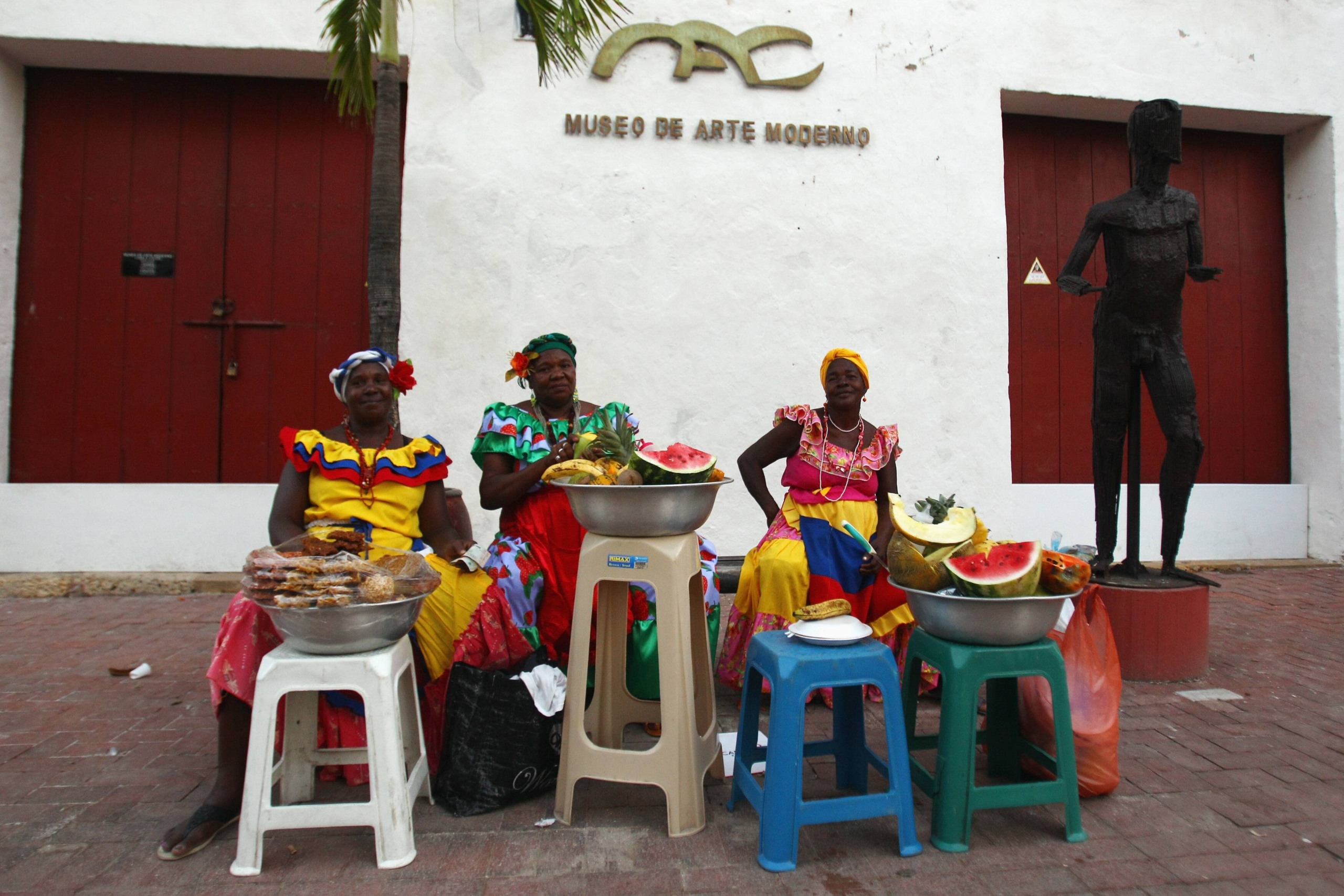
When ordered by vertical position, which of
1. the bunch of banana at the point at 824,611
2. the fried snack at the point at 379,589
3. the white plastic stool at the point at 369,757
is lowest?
the white plastic stool at the point at 369,757

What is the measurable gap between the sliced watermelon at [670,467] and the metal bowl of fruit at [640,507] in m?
0.06

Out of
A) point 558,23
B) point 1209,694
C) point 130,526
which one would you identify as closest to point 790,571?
point 1209,694

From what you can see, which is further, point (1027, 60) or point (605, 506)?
point (1027, 60)

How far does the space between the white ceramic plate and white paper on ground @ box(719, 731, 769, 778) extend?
457 millimetres

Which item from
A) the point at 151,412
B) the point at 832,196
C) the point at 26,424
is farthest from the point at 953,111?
the point at 26,424

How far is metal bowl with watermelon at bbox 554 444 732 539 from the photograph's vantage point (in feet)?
8.16

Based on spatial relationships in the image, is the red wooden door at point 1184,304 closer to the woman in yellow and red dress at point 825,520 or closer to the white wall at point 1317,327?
the white wall at point 1317,327

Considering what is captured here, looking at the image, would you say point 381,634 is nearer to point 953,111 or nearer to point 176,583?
point 176,583

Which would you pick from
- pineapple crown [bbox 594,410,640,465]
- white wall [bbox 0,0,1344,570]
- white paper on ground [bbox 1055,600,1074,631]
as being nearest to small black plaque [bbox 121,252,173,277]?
white wall [bbox 0,0,1344,570]

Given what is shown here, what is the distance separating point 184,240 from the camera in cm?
614

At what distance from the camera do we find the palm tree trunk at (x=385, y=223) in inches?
161

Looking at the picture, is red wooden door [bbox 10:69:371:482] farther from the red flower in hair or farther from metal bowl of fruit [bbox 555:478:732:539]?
metal bowl of fruit [bbox 555:478:732:539]

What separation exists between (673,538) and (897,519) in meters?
0.75

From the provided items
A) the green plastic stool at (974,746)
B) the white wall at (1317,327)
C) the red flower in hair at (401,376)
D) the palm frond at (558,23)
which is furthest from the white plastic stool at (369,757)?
the white wall at (1317,327)
